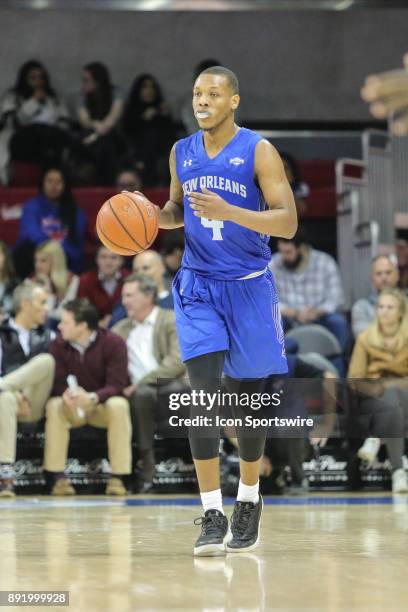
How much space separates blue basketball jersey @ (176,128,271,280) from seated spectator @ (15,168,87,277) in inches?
217

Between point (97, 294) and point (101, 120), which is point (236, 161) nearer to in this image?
point (97, 294)

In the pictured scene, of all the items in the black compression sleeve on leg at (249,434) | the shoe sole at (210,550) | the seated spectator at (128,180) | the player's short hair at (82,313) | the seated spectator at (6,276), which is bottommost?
the shoe sole at (210,550)

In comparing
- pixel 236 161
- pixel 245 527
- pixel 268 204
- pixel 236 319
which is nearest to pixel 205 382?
pixel 236 319

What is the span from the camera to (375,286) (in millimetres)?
9320

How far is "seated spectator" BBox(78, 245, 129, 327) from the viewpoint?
947 cm

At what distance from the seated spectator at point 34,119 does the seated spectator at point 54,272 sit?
232cm

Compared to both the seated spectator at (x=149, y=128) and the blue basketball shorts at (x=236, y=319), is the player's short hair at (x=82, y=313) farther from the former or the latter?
the seated spectator at (x=149, y=128)

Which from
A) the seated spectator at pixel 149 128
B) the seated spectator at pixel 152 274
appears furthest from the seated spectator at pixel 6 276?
the seated spectator at pixel 149 128

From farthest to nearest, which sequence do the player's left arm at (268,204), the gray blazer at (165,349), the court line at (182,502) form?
the gray blazer at (165,349)
the court line at (182,502)
the player's left arm at (268,204)

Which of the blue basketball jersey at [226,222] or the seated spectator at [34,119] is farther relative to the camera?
the seated spectator at [34,119]

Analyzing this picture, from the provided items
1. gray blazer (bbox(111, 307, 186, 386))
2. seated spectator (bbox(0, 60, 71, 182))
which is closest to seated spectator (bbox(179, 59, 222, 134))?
seated spectator (bbox(0, 60, 71, 182))

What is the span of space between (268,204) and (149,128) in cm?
763

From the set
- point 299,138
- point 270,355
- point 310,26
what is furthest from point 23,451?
point 310,26

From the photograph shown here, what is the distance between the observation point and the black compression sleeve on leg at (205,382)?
4734 millimetres
